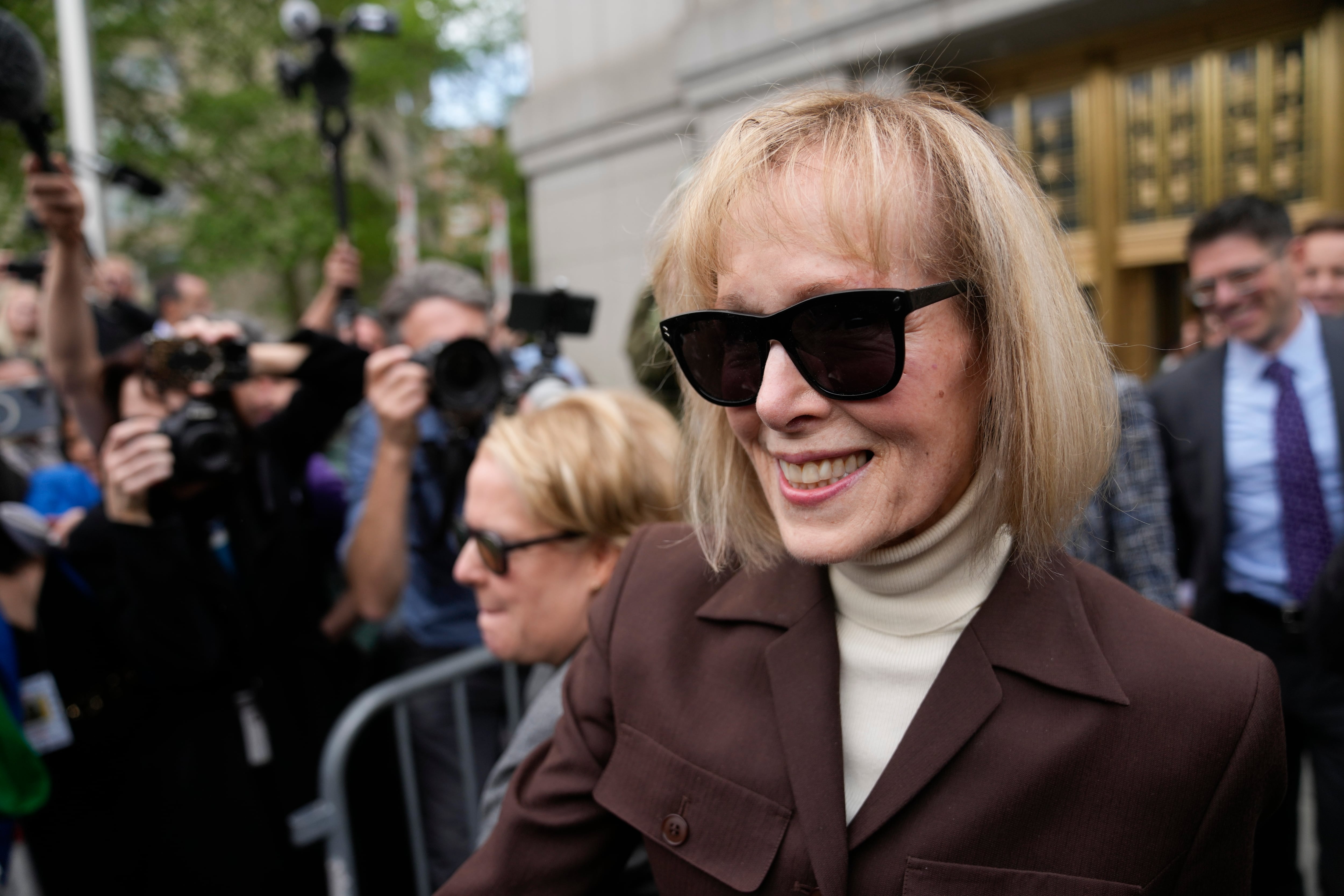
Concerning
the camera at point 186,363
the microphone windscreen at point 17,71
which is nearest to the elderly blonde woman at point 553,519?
the camera at point 186,363

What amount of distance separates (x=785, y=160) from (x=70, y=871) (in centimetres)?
290

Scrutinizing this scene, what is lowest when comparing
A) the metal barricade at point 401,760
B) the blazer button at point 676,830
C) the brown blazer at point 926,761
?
the metal barricade at point 401,760

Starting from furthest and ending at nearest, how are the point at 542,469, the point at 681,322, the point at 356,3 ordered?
the point at 356,3 < the point at 542,469 < the point at 681,322

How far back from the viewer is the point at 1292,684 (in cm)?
281

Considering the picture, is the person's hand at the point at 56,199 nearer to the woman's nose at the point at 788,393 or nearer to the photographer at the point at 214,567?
the photographer at the point at 214,567

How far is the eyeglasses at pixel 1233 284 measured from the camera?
116 inches

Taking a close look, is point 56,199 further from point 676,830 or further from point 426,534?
point 676,830

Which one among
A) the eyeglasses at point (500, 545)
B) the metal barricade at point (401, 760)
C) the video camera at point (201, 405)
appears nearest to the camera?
the eyeglasses at point (500, 545)

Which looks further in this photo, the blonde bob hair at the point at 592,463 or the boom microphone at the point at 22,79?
the boom microphone at the point at 22,79

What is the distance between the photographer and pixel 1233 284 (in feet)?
9.83

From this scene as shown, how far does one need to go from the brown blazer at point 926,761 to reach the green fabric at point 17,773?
5.21ft

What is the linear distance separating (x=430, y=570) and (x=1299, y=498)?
285cm

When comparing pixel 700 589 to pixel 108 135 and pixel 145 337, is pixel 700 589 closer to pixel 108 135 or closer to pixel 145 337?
pixel 145 337

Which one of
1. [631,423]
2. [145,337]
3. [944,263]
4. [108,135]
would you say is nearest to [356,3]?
[108,135]
